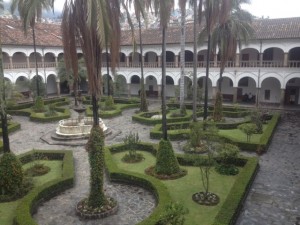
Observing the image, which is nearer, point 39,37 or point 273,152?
point 273,152

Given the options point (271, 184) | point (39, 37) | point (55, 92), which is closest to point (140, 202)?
point (271, 184)

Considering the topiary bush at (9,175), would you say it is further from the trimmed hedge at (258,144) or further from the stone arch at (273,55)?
the stone arch at (273,55)

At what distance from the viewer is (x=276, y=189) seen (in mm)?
11570

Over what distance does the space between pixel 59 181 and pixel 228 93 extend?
1017 inches

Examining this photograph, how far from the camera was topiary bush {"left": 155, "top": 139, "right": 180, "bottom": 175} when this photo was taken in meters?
12.7

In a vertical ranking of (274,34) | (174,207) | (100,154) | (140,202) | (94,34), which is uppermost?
(274,34)

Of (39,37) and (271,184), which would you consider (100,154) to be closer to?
(271,184)

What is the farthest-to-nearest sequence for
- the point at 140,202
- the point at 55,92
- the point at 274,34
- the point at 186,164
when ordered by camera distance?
the point at 55,92
the point at 274,34
the point at 186,164
the point at 140,202

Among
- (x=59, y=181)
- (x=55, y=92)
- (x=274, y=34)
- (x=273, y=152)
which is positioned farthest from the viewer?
(x=55, y=92)

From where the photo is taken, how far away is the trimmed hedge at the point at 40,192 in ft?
29.9

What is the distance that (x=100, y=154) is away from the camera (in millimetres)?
9734

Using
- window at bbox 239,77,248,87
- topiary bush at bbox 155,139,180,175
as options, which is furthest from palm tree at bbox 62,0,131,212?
window at bbox 239,77,248,87

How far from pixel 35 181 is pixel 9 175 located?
1.44 m

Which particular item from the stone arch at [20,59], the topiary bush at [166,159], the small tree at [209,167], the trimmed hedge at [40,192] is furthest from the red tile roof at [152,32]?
the trimmed hedge at [40,192]
